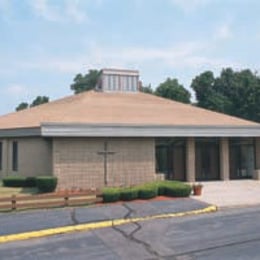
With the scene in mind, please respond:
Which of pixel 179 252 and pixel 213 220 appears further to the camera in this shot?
pixel 213 220

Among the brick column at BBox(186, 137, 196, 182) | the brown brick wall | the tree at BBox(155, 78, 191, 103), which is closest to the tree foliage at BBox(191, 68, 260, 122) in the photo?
the tree at BBox(155, 78, 191, 103)

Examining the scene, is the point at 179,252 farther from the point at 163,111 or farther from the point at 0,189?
the point at 163,111

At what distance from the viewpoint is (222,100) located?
2596 inches

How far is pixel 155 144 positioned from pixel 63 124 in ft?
22.3

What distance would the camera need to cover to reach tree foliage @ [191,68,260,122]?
62.6 m

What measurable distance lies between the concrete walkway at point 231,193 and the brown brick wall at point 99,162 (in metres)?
3.76

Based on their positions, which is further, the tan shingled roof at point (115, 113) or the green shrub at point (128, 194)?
the tan shingled roof at point (115, 113)

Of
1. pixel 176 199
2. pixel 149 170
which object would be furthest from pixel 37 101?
pixel 176 199

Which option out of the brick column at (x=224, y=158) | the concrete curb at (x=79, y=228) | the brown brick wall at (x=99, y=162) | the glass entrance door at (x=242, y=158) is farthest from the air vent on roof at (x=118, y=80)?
the concrete curb at (x=79, y=228)

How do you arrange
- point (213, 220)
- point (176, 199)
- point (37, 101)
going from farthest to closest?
point (37, 101) < point (176, 199) < point (213, 220)

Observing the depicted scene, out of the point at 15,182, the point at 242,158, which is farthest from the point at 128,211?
the point at 242,158

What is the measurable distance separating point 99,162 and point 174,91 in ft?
129

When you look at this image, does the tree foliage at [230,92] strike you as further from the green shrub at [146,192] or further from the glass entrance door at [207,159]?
the green shrub at [146,192]

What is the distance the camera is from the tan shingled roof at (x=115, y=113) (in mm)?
27969
